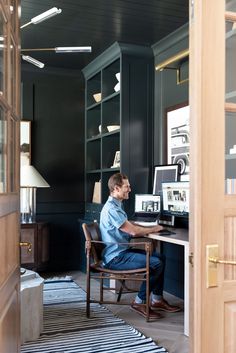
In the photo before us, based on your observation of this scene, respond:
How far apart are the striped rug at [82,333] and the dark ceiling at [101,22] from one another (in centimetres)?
274

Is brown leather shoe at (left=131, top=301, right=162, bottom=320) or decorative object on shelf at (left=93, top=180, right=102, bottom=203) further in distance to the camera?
decorative object on shelf at (left=93, top=180, right=102, bottom=203)

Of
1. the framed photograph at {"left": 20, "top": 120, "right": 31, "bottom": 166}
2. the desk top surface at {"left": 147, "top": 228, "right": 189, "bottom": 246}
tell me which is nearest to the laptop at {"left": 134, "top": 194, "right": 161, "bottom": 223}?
the desk top surface at {"left": 147, "top": 228, "right": 189, "bottom": 246}

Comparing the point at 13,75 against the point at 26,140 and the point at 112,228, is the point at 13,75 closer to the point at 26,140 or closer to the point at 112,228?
the point at 112,228

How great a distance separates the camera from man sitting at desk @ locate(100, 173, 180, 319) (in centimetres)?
371

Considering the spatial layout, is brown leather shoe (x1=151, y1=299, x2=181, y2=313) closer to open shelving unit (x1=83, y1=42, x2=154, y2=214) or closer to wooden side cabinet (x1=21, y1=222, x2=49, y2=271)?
open shelving unit (x1=83, y1=42, x2=154, y2=214)

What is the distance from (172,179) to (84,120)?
2.01 metres

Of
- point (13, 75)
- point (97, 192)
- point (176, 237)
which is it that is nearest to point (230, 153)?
point (13, 75)

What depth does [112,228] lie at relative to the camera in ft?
12.4

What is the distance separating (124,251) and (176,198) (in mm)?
756

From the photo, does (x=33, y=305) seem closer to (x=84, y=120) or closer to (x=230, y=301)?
(x=230, y=301)

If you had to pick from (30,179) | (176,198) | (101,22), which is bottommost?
(176,198)

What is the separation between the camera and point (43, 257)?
5.18 metres

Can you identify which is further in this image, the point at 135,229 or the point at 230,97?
the point at 135,229

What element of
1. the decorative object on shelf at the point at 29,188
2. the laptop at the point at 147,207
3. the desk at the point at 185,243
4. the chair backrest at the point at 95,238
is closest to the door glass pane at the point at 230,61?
the desk at the point at 185,243
